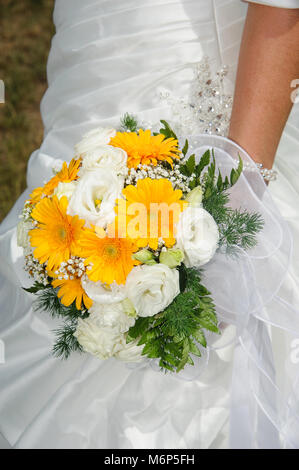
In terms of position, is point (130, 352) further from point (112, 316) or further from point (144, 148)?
point (144, 148)

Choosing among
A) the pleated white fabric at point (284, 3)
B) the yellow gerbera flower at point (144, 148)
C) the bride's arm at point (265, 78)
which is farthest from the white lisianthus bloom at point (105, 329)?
the pleated white fabric at point (284, 3)

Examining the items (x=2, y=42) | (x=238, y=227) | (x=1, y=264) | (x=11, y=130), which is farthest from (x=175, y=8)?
(x=2, y=42)

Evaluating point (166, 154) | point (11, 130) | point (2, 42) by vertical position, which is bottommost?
point (11, 130)

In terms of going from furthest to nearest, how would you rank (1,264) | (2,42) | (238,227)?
(2,42)
(1,264)
(238,227)

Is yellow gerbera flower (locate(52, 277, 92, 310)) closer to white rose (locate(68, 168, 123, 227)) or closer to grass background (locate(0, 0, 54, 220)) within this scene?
white rose (locate(68, 168, 123, 227))

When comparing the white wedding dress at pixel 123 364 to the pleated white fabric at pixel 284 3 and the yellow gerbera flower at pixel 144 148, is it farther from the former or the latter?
the yellow gerbera flower at pixel 144 148

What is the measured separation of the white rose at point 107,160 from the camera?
35.3 inches

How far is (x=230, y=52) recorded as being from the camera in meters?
1.37

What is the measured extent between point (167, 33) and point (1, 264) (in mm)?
982

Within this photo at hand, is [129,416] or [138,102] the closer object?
[129,416]

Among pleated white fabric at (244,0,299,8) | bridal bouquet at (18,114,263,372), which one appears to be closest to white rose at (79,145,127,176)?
bridal bouquet at (18,114,263,372)

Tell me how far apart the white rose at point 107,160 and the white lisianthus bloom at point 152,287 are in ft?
0.72

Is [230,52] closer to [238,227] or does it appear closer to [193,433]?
[238,227]
